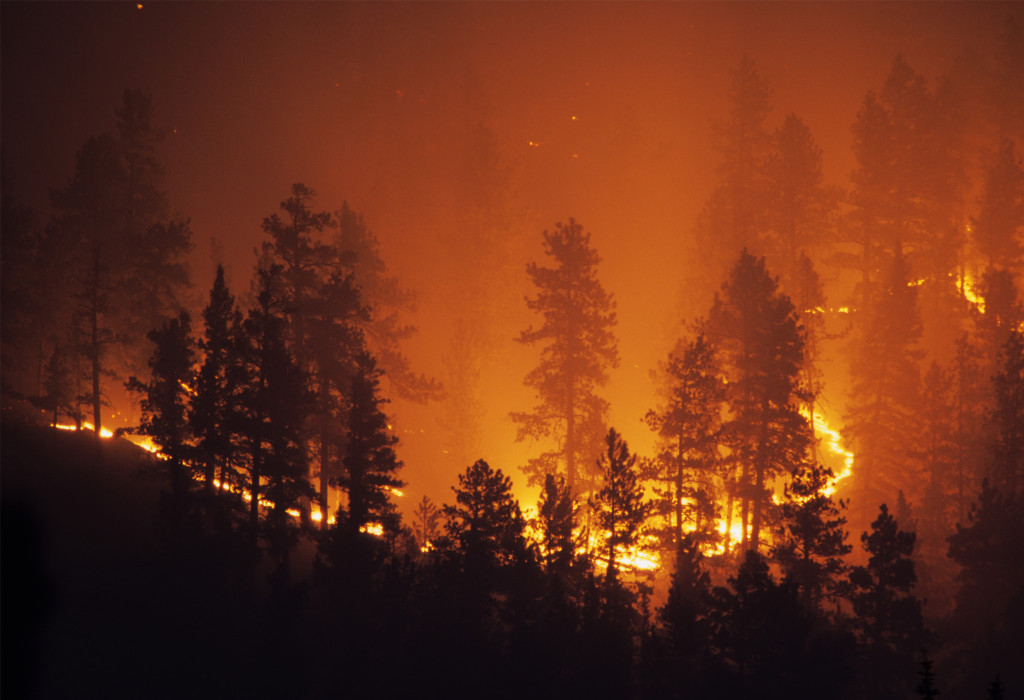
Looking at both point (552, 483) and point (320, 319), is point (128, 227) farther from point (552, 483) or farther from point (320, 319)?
point (552, 483)

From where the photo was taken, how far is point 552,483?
20594 millimetres

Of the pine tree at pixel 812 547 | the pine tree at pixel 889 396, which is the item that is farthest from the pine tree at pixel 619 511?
the pine tree at pixel 889 396

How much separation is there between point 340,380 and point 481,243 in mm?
40271

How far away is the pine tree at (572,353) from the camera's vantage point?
111ft

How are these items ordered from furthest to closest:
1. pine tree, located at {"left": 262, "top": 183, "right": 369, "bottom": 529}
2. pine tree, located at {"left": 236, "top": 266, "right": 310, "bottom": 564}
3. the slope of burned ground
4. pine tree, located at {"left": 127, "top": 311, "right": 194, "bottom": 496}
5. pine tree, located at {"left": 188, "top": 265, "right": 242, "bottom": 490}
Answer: pine tree, located at {"left": 262, "top": 183, "right": 369, "bottom": 529}
pine tree, located at {"left": 127, "top": 311, "right": 194, "bottom": 496}
pine tree, located at {"left": 188, "top": 265, "right": 242, "bottom": 490}
pine tree, located at {"left": 236, "top": 266, "right": 310, "bottom": 564}
the slope of burned ground

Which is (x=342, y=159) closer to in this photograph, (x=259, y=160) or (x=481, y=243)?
(x=259, y=160)

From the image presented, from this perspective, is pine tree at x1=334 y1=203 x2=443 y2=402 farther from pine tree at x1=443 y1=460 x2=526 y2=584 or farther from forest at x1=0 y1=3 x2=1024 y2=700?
pine tree at x1=443 y1=460 x2=526 y2=584

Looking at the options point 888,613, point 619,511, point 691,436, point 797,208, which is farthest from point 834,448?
point 619,511

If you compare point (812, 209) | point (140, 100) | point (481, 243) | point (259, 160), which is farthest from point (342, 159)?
point (812, 209)

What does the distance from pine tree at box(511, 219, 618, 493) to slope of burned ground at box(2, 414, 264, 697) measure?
18.9m

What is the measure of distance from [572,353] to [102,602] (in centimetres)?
2366

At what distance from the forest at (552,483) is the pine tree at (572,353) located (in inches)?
6.9

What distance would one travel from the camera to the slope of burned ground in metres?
14.7

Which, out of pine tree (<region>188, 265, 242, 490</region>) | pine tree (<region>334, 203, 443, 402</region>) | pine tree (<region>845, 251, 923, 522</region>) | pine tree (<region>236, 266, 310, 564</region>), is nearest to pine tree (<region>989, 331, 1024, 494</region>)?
pine tree (<region>845, 251, 923, 522</region>)
